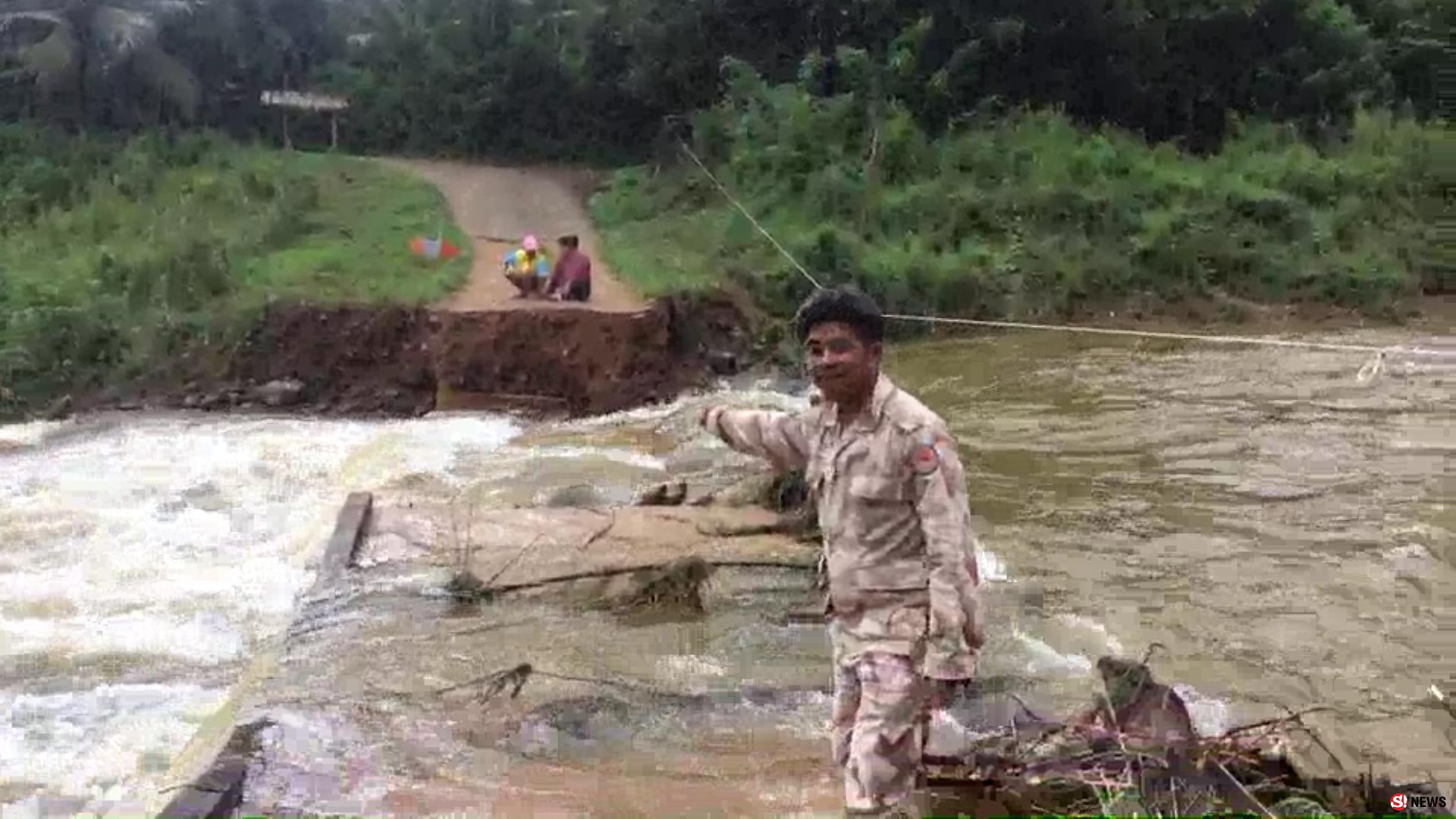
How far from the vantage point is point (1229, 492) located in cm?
1091

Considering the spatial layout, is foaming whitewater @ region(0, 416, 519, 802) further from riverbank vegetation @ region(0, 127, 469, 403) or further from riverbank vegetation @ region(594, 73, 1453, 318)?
riverbank vegetation @ region(594, 73, 1453, 318)

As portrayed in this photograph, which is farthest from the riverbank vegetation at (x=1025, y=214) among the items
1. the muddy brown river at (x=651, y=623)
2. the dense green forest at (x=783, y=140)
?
the muddy brown river at (x=651, y=623)

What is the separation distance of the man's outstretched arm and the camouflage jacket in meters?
0.01

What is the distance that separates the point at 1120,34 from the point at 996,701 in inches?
835

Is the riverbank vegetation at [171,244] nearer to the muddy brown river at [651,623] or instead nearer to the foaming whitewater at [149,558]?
the foaming whitewater at [149,558]

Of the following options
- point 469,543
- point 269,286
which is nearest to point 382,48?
point 269,286

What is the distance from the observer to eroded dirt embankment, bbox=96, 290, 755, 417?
1514cm

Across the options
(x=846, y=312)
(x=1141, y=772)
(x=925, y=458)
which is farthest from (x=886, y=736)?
(x=846, y=312)

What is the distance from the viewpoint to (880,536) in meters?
4.54

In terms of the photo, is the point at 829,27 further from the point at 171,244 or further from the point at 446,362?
the point at 446,362

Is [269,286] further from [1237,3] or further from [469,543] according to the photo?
[1237,3]

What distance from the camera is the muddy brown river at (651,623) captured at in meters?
6.27

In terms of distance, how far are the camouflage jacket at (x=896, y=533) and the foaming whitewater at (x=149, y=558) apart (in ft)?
10.9

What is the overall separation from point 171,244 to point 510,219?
5154 millimetres
